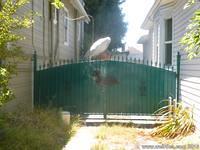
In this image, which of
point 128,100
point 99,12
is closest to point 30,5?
point 128,100

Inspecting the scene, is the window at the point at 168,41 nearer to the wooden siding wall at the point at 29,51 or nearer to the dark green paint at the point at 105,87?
the dark green paint at the point at 105,87

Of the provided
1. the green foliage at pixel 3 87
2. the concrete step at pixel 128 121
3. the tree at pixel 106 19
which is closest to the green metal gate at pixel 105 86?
the concrete step at pixel 128 121

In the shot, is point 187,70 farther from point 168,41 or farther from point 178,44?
point 168,41

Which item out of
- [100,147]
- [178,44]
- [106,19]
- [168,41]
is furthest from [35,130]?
[106,19]

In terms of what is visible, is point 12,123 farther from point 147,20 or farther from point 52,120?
point 147,20

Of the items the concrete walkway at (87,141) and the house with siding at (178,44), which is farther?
Answer: the house with siding at (178,44)

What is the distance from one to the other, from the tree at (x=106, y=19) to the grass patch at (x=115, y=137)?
18.1 metres

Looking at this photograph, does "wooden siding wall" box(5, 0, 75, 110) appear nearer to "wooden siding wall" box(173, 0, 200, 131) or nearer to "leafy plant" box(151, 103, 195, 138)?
"leafy plant" box(151, 103, 195, 138)

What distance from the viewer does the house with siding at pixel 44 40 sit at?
29.7 ft

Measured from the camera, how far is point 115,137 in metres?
7.71

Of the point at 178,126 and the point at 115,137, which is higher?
the point at 178,126

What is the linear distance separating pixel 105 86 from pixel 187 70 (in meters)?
2.48

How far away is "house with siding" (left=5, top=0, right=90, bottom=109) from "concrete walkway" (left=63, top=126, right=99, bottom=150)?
1.83 metres

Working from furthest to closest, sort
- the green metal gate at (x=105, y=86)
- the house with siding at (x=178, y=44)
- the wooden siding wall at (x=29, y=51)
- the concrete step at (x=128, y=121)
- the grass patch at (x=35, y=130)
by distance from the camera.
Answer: the green metal gate at (x=105, y=86) → the concrete step at (x=128, y=121) → the wooden siding wall at (x=29, y=51) → the house with siding at (x=178, y=44) → the grass patch at (x=35, y=130)
